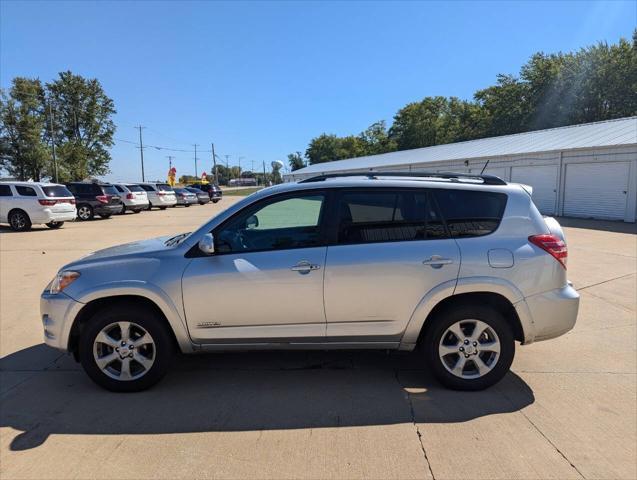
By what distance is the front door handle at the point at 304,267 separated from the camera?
354 cm

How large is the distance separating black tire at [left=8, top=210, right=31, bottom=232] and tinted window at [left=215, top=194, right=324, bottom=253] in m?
16.1

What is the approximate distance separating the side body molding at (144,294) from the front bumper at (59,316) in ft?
0.15

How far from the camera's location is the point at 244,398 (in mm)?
3633

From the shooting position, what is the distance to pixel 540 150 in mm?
22812

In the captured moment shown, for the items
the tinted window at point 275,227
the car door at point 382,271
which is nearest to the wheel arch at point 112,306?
the tinted window at point 275,227

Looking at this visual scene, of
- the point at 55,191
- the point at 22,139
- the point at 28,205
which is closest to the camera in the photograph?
the point at 28,205

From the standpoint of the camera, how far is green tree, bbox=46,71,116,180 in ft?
231

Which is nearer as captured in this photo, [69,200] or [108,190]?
[69,200]

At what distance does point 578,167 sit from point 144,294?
22498mm

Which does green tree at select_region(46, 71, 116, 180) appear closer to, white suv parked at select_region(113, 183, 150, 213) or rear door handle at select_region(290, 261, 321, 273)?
white suv parked at select_region(113, 183, 150, 213)

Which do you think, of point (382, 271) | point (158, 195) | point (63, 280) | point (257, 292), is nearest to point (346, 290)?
point (382, 271)

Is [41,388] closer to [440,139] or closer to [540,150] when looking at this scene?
[540,150]

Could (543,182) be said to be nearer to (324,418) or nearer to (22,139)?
(324,418)

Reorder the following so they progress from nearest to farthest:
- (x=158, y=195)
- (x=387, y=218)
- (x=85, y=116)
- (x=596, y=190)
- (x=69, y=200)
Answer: (x=387, y=218) → (x=69, y=200) → (x=596, y=190) → (x=158, y=195) → (x=85, y=116)
